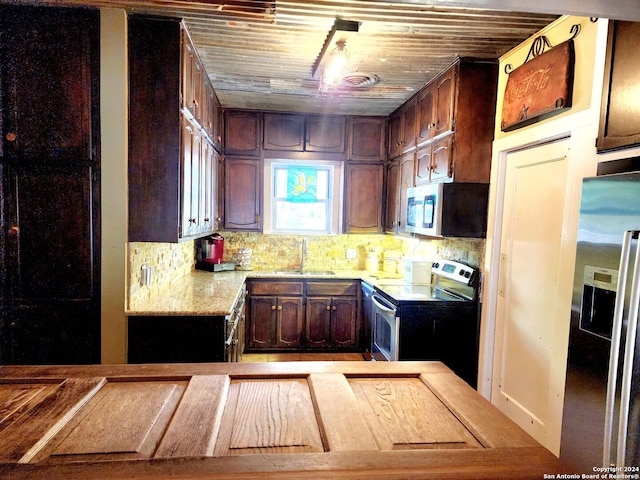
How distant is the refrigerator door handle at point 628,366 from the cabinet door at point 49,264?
2.47 meters

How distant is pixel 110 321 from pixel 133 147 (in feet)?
3.40

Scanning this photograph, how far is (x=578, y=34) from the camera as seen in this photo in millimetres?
1927

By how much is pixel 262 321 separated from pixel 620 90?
3.34 meters

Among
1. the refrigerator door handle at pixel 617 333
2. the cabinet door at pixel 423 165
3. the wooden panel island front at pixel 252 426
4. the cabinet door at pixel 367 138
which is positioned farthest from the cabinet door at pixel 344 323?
the refrigerator door handle at pixel 617 333

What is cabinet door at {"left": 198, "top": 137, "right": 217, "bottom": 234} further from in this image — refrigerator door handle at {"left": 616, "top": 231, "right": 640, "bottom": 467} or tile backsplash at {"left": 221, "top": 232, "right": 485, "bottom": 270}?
refrigerator door handle at {"left": 616, "top": 231, "right": 640, "bottom": 467}

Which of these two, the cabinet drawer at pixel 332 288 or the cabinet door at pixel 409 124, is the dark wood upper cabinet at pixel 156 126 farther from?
the cabinet door at pixel 409 124

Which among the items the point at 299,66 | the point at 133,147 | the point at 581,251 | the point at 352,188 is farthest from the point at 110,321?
the point at 352,188

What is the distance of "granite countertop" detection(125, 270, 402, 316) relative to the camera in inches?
90.9

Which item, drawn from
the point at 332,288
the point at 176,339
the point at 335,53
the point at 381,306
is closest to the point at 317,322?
the point at 332,288

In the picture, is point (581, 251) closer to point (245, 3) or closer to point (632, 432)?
point (632, 432)

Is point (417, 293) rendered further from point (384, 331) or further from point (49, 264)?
point (49, 264)

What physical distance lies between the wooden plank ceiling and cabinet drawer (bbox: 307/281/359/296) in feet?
6.22

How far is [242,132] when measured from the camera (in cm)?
402

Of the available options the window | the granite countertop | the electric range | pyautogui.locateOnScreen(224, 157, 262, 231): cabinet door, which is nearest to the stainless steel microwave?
the electric range
